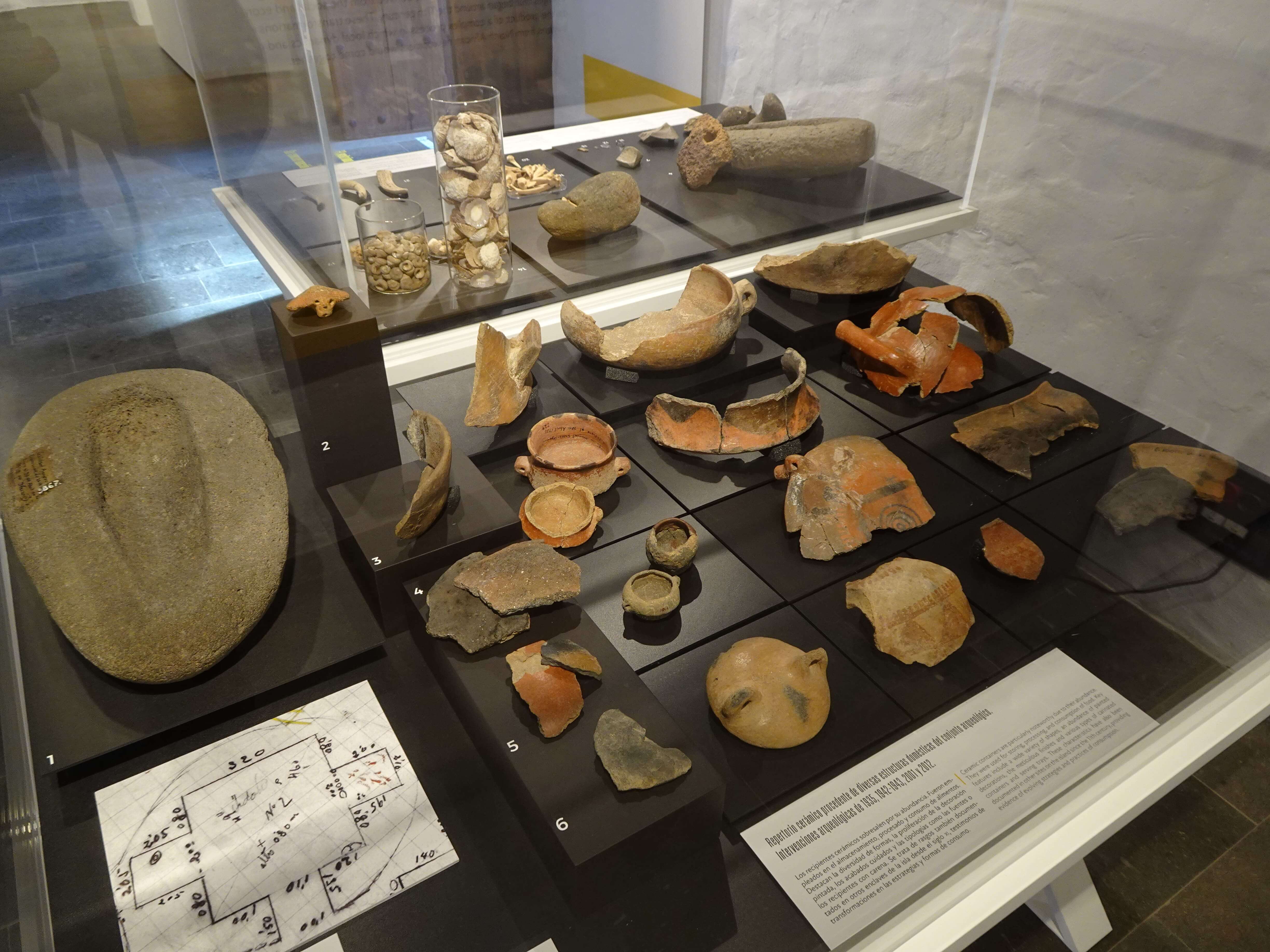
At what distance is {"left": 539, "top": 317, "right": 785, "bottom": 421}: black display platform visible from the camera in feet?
8.79

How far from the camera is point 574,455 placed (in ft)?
8.00

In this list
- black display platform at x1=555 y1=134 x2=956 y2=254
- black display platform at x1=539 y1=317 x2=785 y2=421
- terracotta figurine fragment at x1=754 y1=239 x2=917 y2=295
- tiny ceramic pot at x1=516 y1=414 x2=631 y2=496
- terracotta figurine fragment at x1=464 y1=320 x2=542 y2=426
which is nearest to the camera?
tiny ceramic pot at x1=516 y1=414 x2=631 y2=496

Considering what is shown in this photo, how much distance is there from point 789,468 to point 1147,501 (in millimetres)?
918

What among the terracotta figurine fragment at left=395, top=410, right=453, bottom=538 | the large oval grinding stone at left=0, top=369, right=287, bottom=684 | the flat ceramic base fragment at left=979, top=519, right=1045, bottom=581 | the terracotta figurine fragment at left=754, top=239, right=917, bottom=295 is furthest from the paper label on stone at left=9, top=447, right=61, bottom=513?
the terracotta figurine fragment at left=754, top=239, right=917, bottom=295

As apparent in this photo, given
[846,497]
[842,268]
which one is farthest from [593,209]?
[846,497]

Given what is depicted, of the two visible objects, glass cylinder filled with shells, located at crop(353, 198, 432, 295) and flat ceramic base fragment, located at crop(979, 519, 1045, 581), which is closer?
flat ceramic base fragment, located at crop(979, 519, 1045, 581)

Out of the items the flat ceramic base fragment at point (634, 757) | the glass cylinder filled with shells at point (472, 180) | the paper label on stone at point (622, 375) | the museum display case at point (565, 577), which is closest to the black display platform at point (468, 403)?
the museum display case at point (565, 577)

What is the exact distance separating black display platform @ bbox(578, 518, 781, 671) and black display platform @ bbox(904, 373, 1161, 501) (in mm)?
814

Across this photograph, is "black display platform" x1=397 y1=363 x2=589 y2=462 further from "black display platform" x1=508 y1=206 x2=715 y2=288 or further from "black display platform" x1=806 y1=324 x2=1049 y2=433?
"black display platform" x1=806 y1=324 x2=1049 y2=433

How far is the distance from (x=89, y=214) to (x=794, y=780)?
7.39 ft

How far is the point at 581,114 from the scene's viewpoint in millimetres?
3402

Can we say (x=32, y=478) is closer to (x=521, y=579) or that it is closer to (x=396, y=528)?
(x=396, y=528)

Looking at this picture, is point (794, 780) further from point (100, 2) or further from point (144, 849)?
point (100, 2)

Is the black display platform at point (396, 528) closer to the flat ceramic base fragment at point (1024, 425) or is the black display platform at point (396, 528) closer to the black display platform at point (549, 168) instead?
the flat ceramic base fragment at point (1024, 425)
